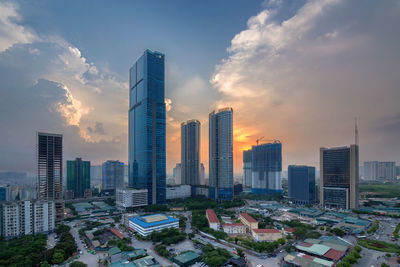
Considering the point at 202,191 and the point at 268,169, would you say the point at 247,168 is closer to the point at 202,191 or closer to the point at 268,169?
the point at 268,169

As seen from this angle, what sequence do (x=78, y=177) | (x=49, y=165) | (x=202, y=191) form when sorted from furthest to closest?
(x=202, y=191) < (x=78, y=177) < (x=49, y=165)

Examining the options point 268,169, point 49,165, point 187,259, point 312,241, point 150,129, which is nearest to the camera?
point 187,259

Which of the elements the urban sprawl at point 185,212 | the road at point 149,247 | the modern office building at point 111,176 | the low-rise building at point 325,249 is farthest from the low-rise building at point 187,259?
the modern office building at point 111,176

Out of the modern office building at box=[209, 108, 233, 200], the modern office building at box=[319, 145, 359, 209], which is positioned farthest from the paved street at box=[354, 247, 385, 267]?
the modern office building at box=[209, 108, 233, 200]

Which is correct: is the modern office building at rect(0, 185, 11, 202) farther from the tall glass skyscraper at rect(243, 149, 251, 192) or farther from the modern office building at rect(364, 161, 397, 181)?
the modern office building at rect(364, 161, 397, 181)

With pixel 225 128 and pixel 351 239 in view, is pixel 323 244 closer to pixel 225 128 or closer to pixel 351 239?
pixel 351 239

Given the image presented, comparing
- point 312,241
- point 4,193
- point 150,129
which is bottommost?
point 312,241

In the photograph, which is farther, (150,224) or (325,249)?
(150,224)

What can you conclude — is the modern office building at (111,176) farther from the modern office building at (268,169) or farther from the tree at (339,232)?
the tree at (339,232)

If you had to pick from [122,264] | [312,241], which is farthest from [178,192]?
[122,264]
